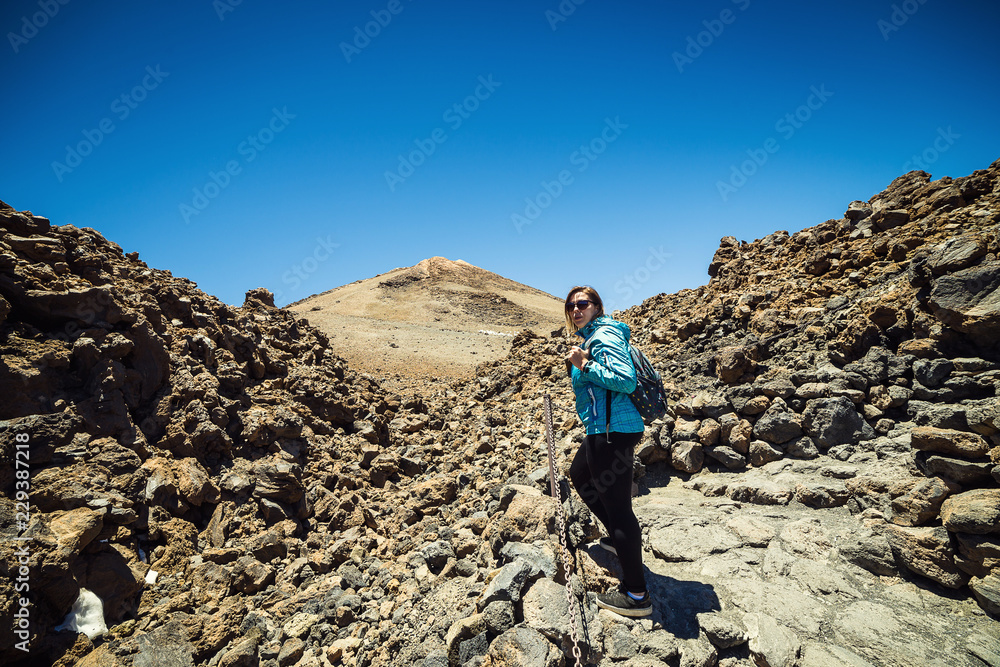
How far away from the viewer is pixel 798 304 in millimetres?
7168

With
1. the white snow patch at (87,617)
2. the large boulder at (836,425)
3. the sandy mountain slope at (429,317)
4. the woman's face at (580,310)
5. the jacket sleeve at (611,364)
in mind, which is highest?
the sandy mountain slope at (429,317)

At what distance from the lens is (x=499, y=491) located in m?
4.91

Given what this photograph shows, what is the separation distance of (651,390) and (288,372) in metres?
6.47

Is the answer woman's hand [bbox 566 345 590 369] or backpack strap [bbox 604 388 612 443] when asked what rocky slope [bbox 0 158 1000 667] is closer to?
backpack strap [bbox 604 388 612 443]

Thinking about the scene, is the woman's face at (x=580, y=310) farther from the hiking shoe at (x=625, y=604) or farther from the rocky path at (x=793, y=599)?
the rocky path at (x=793, y=599)

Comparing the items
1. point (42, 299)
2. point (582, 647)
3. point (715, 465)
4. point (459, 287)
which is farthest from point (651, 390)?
point (459, 287)

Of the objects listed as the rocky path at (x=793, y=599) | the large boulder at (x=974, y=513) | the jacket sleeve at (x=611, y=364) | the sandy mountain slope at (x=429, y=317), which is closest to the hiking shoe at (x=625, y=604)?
the rocky path at (x=793, y=599)

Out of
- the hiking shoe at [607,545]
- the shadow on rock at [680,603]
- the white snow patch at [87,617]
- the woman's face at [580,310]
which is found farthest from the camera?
the hiking shoe at [607,545]

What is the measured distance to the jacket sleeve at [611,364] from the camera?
2.57 metres

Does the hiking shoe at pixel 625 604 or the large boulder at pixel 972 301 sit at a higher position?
the large boulder at pixel 972 301

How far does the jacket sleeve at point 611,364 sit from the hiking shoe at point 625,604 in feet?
4.47

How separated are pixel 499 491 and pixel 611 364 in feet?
9.34

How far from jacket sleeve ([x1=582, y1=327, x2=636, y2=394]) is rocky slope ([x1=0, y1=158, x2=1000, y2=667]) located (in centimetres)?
139

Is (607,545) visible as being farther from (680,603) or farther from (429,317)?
(429,317)
